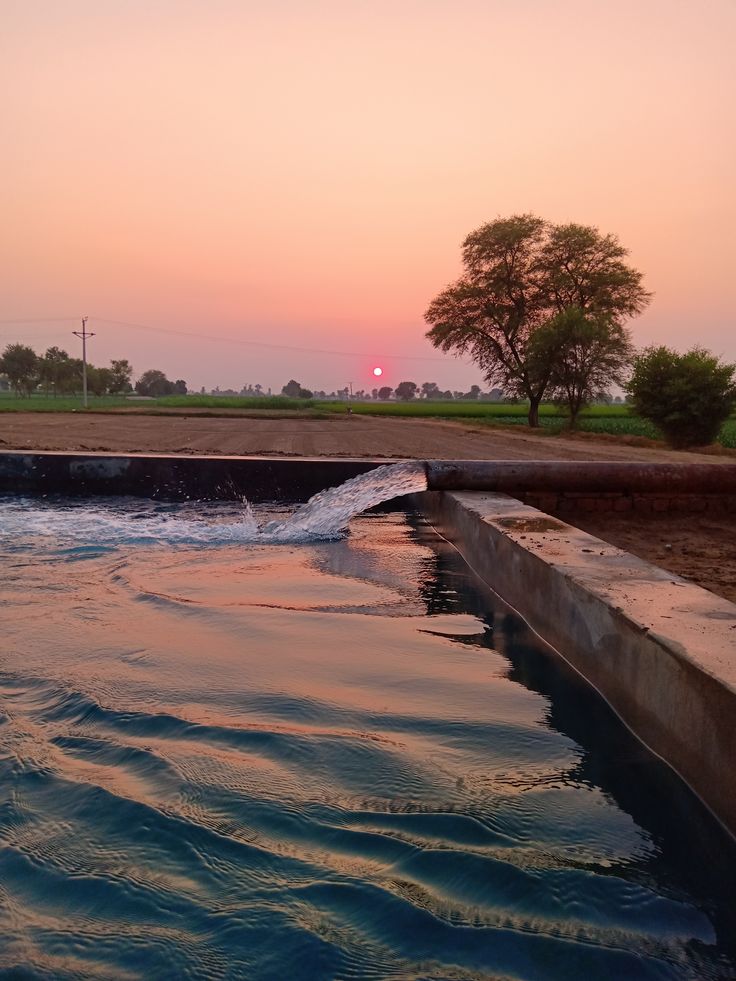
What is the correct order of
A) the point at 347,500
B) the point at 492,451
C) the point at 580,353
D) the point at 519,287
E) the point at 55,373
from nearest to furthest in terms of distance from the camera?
the point at 347,500 < the point at 492,451 < the point at 580,353 < the point at 519,287 < the point at 55,373

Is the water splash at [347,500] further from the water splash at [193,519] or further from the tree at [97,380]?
the tree at [97,380]

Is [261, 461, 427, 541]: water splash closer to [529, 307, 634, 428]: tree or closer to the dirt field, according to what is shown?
the dirt field

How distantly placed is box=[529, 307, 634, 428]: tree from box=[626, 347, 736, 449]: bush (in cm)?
426

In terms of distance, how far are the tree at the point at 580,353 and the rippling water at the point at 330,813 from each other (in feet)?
104

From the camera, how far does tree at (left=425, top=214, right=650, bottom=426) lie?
4403cm

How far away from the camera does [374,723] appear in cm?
313

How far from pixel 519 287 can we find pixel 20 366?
101 metres

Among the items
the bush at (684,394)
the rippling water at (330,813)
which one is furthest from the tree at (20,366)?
the rippling water at (330,813)

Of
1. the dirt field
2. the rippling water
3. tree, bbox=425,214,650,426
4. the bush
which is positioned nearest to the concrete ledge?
the rippling water

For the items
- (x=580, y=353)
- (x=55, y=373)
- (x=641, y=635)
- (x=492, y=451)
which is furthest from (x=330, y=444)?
(x=55, y=373)

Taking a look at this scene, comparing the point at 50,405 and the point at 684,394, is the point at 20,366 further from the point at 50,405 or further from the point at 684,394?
the point at 684,394

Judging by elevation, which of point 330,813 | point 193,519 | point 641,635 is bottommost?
point 330,813

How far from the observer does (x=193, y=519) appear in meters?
8.35

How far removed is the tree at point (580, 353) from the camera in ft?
112
